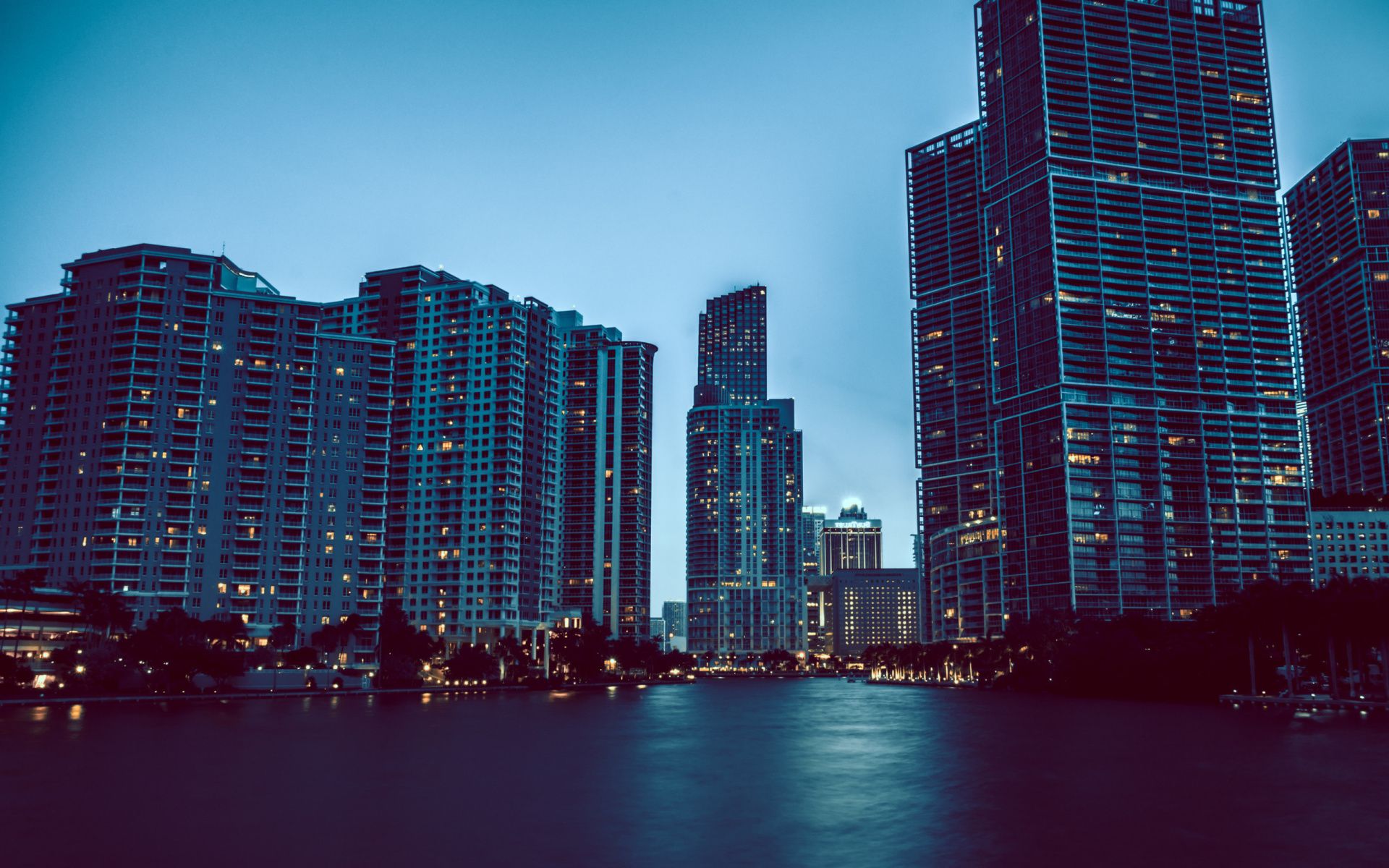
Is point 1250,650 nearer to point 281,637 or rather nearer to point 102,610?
point 281,637

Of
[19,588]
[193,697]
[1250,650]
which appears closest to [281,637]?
[193,697]

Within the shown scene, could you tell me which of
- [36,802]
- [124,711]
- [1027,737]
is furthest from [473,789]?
[124,711]

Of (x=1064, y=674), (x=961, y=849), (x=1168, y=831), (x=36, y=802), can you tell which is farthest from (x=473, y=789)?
(x=1064, y=674)

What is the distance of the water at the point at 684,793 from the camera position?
44.5 m

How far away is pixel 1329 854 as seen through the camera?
43.6 m

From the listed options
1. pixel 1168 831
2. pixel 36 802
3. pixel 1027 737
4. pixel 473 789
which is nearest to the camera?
pixel 1168 831

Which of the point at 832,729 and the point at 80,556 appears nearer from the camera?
the point at 832,729

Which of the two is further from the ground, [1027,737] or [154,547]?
[154,547]

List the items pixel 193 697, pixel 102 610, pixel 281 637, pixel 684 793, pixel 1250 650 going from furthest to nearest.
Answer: pixel 281 637 → pixel 102 610 → pixel 193 697 → pixel 1250 650 → pixel 684 793

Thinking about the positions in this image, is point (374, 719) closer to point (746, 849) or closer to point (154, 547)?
point (746, 849)

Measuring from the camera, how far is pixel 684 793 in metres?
62.3

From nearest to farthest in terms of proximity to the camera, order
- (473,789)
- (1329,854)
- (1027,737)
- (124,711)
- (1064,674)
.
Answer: (1329,854), (473,789), (1027,737), (124,711), (1064,674)

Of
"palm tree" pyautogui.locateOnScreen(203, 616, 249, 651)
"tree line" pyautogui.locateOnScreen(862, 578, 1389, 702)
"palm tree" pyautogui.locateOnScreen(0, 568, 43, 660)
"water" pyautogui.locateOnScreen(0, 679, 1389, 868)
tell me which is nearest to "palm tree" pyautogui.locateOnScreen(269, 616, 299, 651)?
"palm tree" pyautogui.locateOnScreen(203, 616, 249, 651)

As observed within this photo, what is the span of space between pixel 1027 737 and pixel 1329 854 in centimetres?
5451
